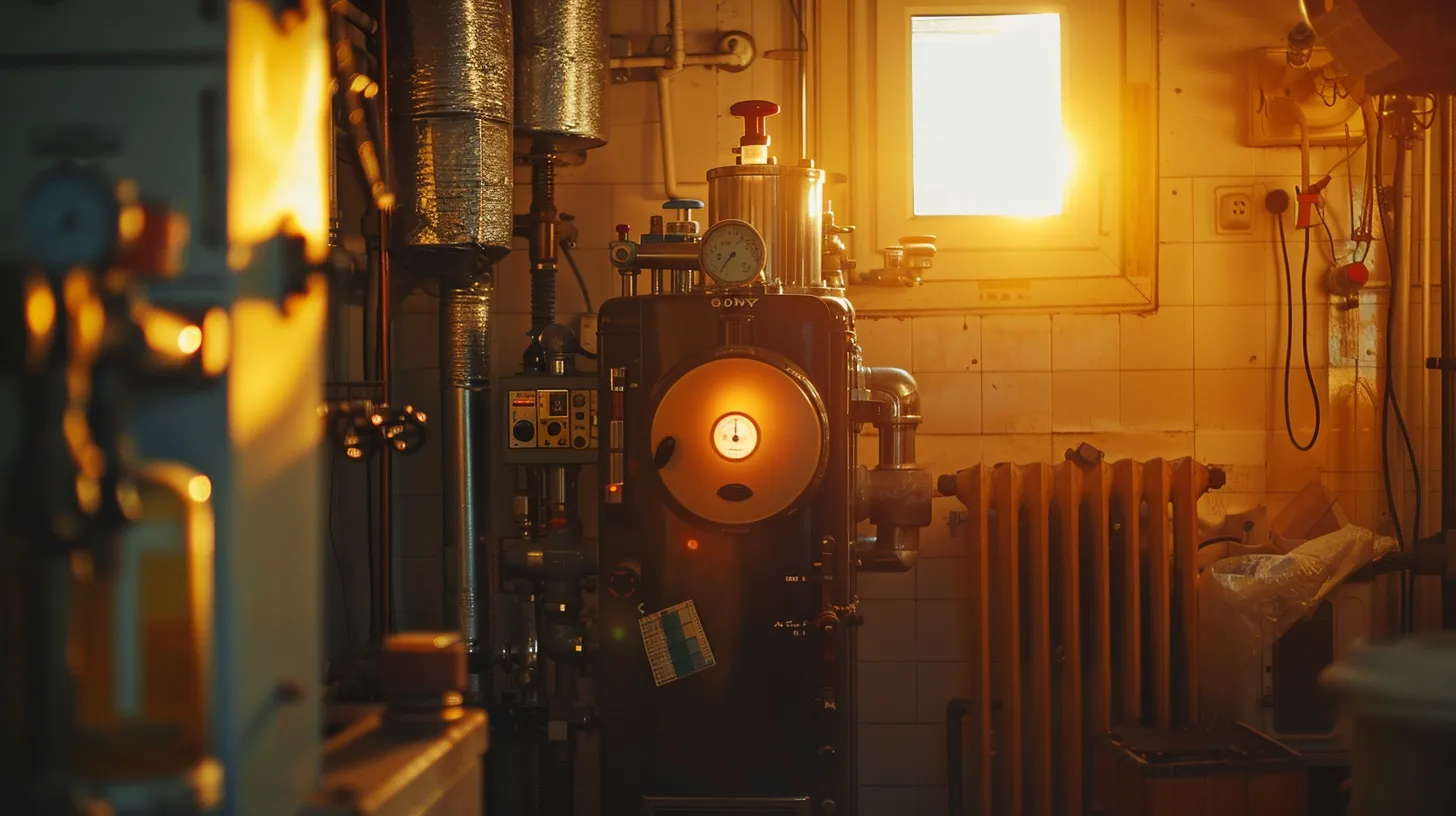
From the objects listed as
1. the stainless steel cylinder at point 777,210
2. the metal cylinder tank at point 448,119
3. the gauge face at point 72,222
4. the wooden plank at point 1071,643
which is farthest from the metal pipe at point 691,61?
the gauge face at point 72,222

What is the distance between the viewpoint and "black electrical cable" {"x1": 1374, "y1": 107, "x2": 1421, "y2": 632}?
3436 millimetres

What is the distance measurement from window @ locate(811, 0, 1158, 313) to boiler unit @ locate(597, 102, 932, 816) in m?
0.84

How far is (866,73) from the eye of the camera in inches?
141

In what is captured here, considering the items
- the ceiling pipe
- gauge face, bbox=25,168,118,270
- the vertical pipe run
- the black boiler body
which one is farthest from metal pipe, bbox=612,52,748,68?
gauge face, bbox=25,168,118,270

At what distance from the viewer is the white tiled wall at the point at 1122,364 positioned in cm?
355

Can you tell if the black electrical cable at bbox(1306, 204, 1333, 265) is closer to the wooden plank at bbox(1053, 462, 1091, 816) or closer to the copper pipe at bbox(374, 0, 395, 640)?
the wooden plank at bbox(1053, 462, 1091, 816)

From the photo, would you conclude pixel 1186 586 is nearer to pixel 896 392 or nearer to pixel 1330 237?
pixel 896 392

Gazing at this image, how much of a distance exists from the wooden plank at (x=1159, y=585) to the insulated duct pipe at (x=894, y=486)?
0.60 m

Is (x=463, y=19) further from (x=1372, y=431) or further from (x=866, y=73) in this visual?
(x=1372, y=431)

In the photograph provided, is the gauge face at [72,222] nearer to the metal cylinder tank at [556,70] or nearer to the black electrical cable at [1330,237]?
the metal cylinder tank at [556,70]

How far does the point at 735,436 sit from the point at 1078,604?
1122mm

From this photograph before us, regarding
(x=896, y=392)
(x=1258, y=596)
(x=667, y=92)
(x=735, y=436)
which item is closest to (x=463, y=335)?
(x=667, y=92)

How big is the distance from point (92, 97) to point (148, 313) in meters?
0.20

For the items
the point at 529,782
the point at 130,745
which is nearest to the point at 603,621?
the point at 529,782
